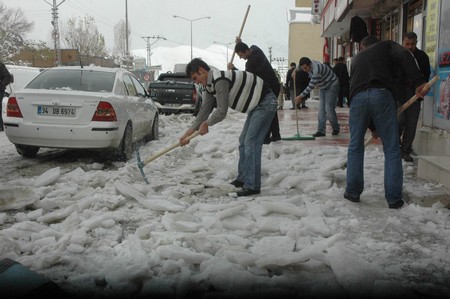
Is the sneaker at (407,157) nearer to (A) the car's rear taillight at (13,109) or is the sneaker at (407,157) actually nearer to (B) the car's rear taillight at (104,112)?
(B) the car's rear taillight at (104,112)

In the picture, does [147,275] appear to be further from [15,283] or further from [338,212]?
[338,212]

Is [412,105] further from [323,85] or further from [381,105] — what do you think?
[323,85]

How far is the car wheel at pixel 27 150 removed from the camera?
7852 millimetres

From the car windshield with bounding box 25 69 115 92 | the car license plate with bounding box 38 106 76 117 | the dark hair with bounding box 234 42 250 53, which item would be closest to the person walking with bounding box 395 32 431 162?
the dark hair with bounding box 234 42 250 53

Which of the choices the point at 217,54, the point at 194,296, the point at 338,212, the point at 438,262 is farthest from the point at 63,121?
the point at 217,54

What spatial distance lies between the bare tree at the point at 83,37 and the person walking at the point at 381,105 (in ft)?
182

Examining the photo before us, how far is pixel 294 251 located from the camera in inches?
142

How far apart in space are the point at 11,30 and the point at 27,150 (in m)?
30.2

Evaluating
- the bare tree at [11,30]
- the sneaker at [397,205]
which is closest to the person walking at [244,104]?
the sneaker at [397,205]

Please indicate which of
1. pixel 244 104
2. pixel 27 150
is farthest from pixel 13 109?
pixel 244 104

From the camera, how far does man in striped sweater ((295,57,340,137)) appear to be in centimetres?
904

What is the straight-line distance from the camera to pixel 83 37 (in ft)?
204

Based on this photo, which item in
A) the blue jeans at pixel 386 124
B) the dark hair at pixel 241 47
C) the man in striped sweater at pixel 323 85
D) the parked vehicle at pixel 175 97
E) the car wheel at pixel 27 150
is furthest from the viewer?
the parked vehicle at pixel 175 97

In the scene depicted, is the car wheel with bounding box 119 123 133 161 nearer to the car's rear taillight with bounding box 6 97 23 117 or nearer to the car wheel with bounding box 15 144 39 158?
the car wheel with bounding box 15 144 39 158
